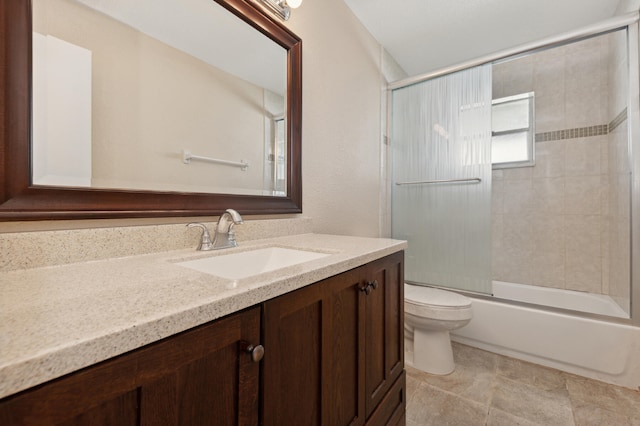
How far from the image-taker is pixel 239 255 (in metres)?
1.01

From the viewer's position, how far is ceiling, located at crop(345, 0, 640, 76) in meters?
1.84

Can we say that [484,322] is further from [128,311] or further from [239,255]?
[128,311]

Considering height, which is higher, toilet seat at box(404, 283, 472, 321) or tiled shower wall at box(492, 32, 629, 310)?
tiled shower wall at box(492, 32, 629, 310)

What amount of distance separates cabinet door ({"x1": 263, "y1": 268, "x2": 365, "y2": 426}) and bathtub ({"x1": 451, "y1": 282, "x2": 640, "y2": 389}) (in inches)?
57.4

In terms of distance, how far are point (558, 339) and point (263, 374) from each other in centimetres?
201

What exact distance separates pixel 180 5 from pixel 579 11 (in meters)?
2.48

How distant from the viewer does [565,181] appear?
94.5 inches

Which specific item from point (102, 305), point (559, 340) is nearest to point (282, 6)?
point (102, 305)

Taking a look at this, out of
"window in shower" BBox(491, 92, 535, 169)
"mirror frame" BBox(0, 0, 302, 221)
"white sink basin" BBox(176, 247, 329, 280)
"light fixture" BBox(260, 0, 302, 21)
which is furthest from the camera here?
"window in shower" BBox(491, 92, 535, 169)

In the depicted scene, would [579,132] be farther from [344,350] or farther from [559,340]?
[344,350]

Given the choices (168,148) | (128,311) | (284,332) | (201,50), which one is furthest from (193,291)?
(201,50)

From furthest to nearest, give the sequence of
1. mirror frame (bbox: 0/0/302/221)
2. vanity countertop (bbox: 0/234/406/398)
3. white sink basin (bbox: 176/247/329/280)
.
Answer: white sink basin (bbox: 176/247/329/280)
mirror frame (bbox: 0/0/302/221)
vanity countertop (bbox: 0/234/406/398)

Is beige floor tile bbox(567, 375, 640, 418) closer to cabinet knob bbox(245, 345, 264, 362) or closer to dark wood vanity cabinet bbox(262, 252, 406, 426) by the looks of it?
dark wood vanity cabinet bbox(262, 252, 406, 426)

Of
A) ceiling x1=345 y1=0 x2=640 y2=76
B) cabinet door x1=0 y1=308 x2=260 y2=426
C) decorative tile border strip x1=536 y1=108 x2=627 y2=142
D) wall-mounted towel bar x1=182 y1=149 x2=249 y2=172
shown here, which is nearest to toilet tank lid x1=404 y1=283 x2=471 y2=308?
wall-mounted towel bar x1=182 y1=149 x2=249 y2=172
